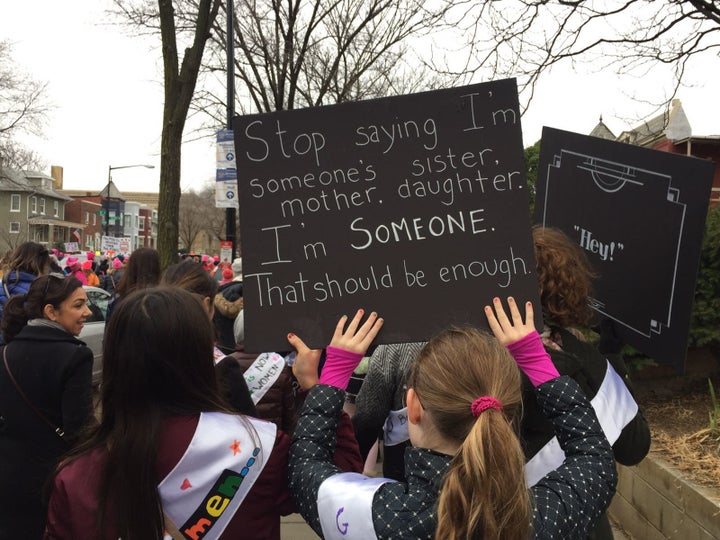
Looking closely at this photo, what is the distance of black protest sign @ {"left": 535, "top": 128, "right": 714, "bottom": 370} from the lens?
8.04 feet

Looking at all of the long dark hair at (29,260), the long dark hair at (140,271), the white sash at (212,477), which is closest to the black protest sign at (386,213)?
the white sash at (212,477)

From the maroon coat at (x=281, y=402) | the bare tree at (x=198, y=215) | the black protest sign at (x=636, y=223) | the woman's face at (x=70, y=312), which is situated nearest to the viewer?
the black protest sign at (x=636, y=223)

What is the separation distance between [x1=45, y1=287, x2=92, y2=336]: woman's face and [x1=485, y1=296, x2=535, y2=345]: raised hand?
92.3 inches

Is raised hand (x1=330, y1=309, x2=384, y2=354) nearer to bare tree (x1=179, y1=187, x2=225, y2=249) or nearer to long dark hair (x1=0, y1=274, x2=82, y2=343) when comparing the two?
long dark hair (x1=0, y1=274, x2=82, y2=343)

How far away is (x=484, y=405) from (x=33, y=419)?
2.43 m

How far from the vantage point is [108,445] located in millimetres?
1734

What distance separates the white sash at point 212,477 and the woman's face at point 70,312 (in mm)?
2030

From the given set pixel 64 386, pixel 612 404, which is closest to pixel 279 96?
pixel 64 386

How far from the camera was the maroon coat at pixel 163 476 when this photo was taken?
5.52 feet

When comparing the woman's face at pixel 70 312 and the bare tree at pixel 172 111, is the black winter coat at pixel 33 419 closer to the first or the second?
the woman's face at pixel 70 312

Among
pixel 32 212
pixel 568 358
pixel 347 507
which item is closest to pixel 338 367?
pixel 347 507

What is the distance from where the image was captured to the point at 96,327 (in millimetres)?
10359

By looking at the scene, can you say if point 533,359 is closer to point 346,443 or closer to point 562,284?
point 562,284

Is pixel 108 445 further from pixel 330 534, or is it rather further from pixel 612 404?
pixel 612 404
